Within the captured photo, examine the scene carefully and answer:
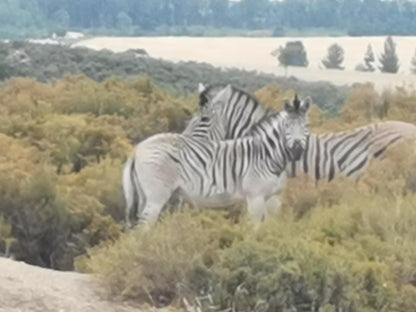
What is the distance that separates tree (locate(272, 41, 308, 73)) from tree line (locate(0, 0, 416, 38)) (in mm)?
4443

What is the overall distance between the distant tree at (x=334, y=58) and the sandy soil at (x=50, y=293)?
40.6m

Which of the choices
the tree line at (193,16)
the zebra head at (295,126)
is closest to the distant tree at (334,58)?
the tree line at (193,16)

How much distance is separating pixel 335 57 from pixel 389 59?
513cm

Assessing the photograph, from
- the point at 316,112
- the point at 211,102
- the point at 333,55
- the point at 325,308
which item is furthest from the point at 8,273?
the point at 333,55

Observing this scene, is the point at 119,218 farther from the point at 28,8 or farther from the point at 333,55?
the point at 28,8

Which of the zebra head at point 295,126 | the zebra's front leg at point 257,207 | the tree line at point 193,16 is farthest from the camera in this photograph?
the tree line at point 193,16

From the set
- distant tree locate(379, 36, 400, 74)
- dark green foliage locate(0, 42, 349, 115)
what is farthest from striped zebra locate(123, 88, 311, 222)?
distant tree locate(379, 36, 400, 74)

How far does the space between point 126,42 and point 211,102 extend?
39861mm

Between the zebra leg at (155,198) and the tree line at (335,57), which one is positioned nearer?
the zebra leg at (155,198)

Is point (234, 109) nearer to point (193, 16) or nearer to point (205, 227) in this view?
point (205, 227)

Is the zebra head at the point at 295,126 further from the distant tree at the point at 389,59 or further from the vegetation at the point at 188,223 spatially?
the distant tree at the point at 389,59

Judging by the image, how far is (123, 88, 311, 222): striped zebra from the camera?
15719mm

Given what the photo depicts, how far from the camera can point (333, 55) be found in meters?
52.4

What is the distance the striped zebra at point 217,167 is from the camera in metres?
15.7
